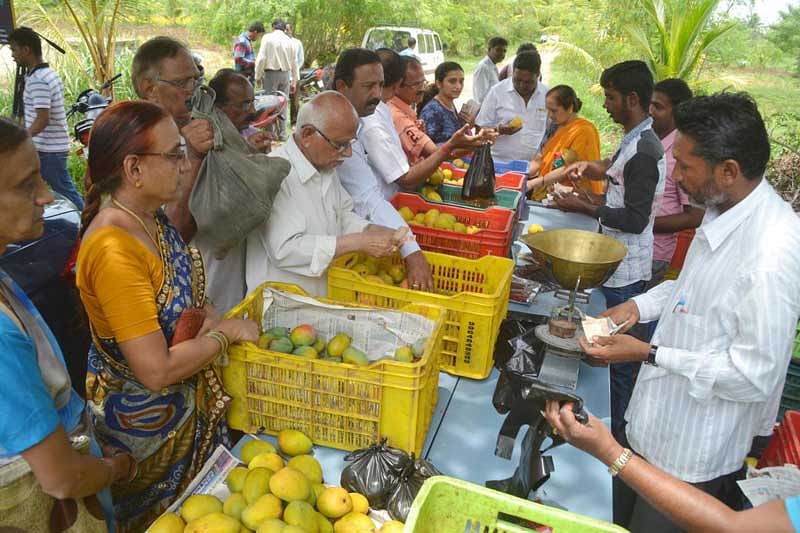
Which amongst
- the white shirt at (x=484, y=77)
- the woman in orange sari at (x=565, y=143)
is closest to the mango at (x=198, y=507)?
the woman in orange sari at (x=565, y=143)

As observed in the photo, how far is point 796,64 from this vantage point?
20.8m

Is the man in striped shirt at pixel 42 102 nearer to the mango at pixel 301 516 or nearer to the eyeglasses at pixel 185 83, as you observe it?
the eyeglasses at pixel 185 83

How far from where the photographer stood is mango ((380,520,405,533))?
155cm

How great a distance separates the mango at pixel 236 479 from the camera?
5.55 feet

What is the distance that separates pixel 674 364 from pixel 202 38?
23203 millimetres

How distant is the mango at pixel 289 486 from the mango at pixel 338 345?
1.94ft

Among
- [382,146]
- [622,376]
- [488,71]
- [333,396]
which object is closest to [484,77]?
[488,71]

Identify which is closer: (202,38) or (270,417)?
(270,417)

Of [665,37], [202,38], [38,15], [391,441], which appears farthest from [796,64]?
[391,441]

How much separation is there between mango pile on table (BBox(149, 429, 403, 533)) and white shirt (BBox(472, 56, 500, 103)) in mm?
8381

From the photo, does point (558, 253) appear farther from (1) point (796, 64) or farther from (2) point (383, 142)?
(1) point (796, 64)

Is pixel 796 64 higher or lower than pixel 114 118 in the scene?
higher

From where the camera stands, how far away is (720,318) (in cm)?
192

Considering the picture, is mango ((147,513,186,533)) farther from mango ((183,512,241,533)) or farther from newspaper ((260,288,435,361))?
newspaper ((260,288,435,361))
